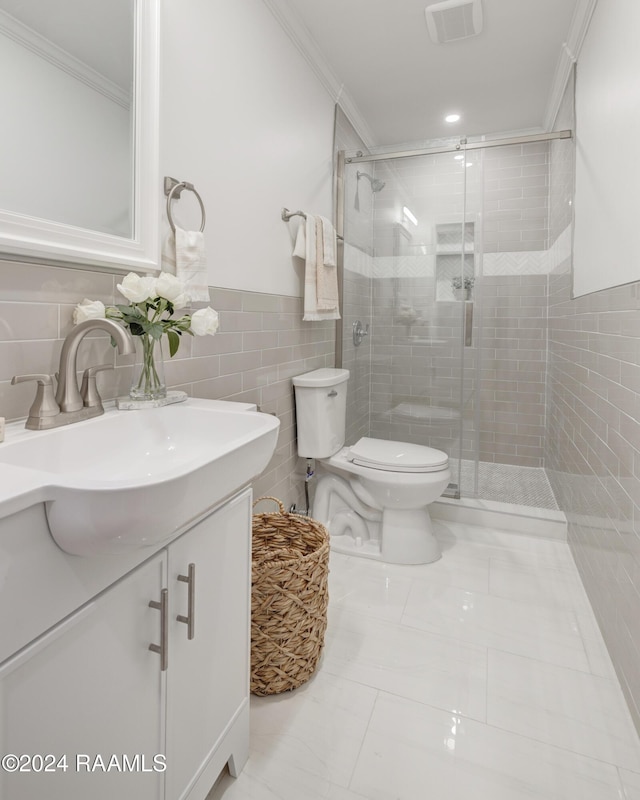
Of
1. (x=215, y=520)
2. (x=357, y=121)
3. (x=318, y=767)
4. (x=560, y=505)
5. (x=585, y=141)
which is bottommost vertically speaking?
(x=318, y=767)

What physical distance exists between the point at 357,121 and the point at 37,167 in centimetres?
256

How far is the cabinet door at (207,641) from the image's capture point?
87cm

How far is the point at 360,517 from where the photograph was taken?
7.72 feet

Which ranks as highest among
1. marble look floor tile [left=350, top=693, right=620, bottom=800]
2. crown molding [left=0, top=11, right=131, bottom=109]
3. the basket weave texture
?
crown molding [left=0, top=11, right=131, bottom=109]

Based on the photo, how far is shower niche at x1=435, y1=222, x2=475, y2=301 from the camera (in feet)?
8.34

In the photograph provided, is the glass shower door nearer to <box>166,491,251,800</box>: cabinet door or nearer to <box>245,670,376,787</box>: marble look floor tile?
<box>245,670,376,787</box>: marble look floor tile

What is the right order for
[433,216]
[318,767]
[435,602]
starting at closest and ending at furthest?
[318,767], [435,602], [433,216]

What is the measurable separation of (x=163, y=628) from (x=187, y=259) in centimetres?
101

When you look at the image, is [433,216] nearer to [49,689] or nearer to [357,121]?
[357,121]

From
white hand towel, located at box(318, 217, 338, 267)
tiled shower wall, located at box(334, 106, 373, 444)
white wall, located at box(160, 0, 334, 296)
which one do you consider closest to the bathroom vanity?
white wall, located at box(160, 0, 334, 296)

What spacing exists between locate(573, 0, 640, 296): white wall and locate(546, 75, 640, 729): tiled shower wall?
0.10 metres

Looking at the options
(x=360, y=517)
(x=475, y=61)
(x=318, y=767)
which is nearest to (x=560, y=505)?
(x=360, y=517)

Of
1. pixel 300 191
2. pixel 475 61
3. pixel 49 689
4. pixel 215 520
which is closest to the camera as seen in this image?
pixel 49 689

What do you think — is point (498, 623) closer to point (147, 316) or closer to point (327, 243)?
point (147, 316)
